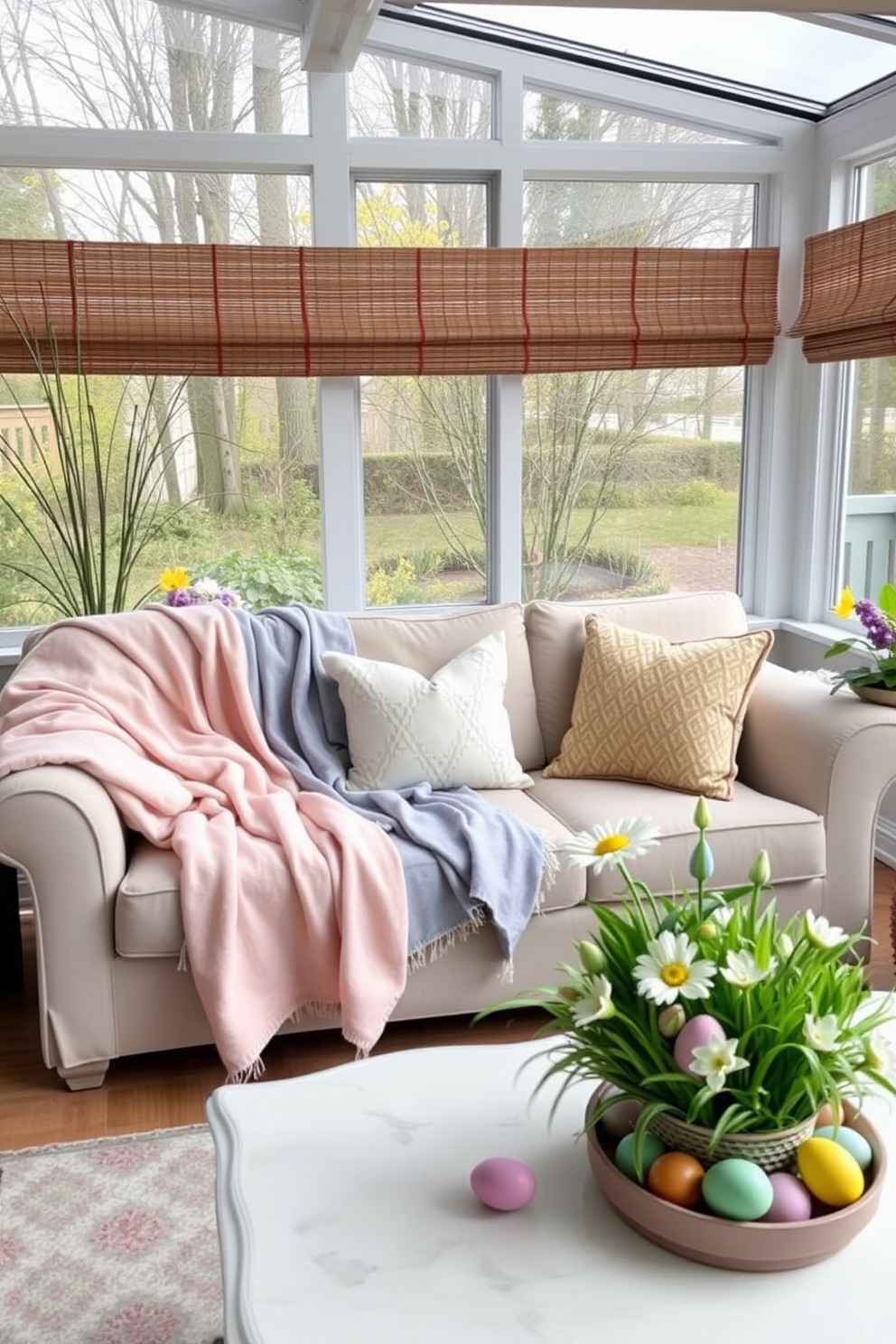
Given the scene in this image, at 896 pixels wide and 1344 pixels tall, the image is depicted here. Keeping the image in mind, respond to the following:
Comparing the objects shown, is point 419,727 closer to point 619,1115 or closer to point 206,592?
point 206,592

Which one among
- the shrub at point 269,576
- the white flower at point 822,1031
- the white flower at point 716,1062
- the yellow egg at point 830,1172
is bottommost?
the yellow egg at point 830,1172

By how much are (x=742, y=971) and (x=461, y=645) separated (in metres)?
1.96

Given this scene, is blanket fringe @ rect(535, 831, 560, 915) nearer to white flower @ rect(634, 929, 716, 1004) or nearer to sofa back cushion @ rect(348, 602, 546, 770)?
sofa back cushion @ rect(348, 602, 546, 770)

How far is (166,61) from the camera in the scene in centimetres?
359

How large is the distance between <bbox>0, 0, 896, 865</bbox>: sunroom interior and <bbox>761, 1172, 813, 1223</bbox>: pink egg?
2556mm

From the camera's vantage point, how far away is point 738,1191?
130 cm

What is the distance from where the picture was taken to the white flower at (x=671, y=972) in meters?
1.33

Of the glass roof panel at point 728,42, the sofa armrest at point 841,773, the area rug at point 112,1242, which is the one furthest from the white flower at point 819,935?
the glass roof panel at point 728,42

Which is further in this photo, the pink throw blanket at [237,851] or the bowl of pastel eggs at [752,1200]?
the pink throw blanket at [237,851]

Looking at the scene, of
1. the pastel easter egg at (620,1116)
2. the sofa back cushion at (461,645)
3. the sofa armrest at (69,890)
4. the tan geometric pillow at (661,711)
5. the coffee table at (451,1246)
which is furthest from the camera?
the sofa back cushion at (461,645)

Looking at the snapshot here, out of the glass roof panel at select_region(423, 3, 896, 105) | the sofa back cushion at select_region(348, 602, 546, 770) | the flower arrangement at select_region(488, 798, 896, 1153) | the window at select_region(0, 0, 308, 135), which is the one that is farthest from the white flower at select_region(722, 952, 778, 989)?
the window at select_region(0, 0, 308, 135)

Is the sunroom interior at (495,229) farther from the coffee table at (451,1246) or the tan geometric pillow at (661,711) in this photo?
the coffee table at (451,1246)

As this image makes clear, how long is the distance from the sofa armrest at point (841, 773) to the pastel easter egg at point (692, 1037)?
160 cm

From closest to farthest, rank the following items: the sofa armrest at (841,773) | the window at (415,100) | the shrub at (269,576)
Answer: the sofa armrest at (841,773), the window at (415,100), the shrub at (269,576)
